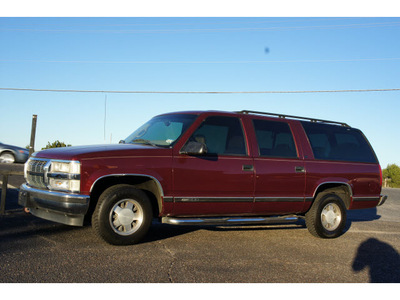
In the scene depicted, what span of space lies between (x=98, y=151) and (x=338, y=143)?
4477 mm

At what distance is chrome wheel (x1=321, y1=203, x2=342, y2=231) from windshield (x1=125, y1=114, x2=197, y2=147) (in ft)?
9.52

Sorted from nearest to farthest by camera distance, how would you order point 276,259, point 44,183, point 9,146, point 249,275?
point 249,275 < point 276,259 < point 44,183 < point 9,146

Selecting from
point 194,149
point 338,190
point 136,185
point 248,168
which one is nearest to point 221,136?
point 248,168

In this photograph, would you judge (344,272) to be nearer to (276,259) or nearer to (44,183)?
(276,259)

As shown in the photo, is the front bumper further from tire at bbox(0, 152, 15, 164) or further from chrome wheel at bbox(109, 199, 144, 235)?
tire at bbox(0, 152, 15, 164)

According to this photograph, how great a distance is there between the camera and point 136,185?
580 cm

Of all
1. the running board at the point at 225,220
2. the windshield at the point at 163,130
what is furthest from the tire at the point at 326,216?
the windshield at the point at 163,130

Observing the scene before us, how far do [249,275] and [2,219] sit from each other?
15.8ft

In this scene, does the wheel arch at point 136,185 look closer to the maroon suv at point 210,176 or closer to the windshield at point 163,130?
the maroon suv at point 210,176

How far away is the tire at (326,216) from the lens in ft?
23.0

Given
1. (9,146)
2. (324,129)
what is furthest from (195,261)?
(9,146)

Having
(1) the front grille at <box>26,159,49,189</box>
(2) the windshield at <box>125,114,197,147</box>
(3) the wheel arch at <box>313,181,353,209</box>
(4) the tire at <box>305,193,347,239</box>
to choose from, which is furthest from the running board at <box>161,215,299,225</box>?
(1) the front grille at <box>26,159,49,189</box>

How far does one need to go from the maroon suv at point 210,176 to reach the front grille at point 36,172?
1 centimetres

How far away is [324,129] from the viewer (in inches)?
297
